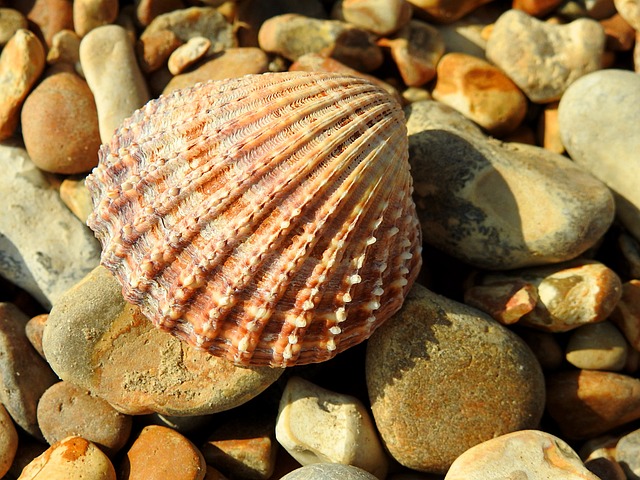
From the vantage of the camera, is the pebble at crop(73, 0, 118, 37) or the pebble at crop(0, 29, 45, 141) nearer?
the pebble at crop(0, 29, 45, 141)

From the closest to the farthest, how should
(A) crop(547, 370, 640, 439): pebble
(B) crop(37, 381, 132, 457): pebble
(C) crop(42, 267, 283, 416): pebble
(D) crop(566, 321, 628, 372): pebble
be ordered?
(C) crop(42, 267, 283, 416): pebble → (B) crop(37, 381, 132, 457): pebble → (A) crop(547, 370, 640, 439): pebble → (D) crop(566, 321, 628, 372): pebble

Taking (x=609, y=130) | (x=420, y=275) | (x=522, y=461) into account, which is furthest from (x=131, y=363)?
(x=609, y=130)

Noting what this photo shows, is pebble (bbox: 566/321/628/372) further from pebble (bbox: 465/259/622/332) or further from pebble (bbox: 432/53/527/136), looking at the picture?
pebble (bbox: 432/53/527/136)

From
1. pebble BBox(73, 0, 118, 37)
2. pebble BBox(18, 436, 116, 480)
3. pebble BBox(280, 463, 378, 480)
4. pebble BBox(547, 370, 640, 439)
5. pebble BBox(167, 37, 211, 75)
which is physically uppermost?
pebble BBox(73, 0, 118, 37)

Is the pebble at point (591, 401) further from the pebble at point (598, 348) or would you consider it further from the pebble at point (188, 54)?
the pebble at point (188, 54)

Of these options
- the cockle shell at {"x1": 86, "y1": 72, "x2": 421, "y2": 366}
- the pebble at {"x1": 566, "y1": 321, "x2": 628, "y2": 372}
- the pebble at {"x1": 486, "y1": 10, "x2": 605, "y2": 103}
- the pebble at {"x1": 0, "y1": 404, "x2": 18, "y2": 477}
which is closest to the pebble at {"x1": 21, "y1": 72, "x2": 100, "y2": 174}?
the cockle shell at {"x1": 86, "y1": 72, "x2": 421, "y2": 366}

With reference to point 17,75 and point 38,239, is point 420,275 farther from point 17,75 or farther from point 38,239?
point 17,75

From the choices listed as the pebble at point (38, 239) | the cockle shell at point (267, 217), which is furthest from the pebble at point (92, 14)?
the cockle shell at point (267, 217)
